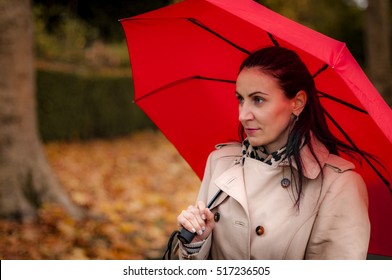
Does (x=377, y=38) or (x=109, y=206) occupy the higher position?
(x=377, y=38)

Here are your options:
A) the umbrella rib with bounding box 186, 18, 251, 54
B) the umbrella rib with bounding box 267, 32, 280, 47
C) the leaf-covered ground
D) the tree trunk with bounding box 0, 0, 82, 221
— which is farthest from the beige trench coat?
the tree trunk with bounding box 0, 0, 82, 221

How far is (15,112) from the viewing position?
258 inches

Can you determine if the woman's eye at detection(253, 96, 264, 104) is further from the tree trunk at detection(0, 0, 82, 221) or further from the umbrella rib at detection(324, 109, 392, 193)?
the tree trunk at detection(0, 0, 82, 221)

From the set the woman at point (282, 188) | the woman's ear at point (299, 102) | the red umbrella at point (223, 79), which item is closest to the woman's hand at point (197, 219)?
the woman at point (282, 188)

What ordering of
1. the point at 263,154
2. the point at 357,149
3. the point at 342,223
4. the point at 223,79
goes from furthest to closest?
the point at 223,79
the point at 357,149
the point at 263,154
the point at 342,223

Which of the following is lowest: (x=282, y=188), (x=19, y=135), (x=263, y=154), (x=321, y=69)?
(x=282, y=188)

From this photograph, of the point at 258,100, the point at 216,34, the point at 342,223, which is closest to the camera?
the point at 342,223

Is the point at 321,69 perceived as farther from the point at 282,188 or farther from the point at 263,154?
the point at 282,188

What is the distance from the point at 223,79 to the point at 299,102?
2.17 ft

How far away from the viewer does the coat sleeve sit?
7.68ft

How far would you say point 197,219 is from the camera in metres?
2.34

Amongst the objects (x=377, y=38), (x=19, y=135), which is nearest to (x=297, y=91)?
(x=19, y=135)

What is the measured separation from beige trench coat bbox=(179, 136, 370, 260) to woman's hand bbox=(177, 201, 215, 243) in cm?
12

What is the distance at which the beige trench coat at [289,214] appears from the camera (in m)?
2.36
